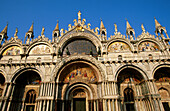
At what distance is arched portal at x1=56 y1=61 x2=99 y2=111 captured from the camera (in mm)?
17531

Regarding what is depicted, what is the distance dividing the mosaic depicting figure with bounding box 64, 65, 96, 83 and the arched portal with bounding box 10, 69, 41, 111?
497 cm

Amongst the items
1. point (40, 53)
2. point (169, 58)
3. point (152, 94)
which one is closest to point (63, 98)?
point (40, 53)

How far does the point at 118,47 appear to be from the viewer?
69.4 feet

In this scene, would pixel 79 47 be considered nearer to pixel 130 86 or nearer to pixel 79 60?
pixel 79 60

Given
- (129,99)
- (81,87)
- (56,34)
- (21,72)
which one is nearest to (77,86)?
(81,87)

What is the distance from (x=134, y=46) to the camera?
2061cm

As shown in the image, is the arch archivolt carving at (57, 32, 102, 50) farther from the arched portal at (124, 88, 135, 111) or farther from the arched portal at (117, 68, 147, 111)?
the arched portal at (124, 88, 135, 111)

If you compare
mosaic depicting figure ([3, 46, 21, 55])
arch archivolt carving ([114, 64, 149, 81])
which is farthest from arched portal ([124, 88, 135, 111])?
mosaic depicting figure ([3, 46, 21, 55])

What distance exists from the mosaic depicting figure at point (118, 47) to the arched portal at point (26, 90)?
1296 centimetres

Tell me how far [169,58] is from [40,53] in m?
20.6

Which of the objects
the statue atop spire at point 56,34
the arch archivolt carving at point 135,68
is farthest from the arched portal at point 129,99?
the statue atop spire at point 56,34

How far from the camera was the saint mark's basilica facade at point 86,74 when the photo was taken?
16.8 m

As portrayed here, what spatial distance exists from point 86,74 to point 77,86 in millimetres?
2308

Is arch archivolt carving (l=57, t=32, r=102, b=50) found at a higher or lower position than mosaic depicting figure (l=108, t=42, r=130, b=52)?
higher
